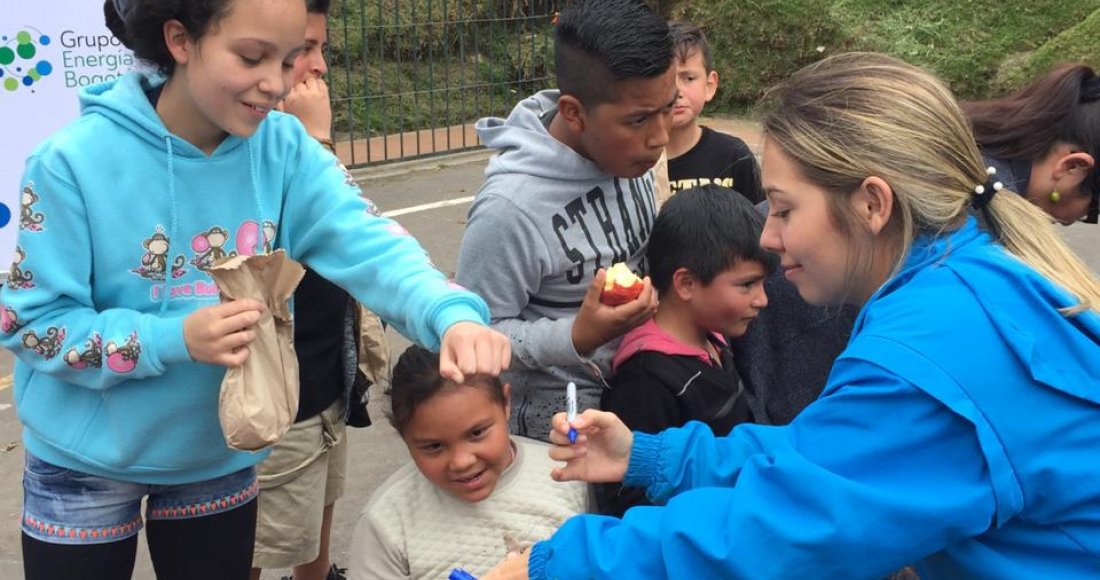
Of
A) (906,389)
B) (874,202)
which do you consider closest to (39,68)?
(874,202)

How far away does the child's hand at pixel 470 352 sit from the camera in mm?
2072

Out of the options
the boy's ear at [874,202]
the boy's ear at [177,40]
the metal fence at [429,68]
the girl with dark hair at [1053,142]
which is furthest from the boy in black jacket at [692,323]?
the metal fence at [429,68]

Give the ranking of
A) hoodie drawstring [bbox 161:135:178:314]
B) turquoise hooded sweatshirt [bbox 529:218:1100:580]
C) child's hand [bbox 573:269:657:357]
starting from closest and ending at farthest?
turquoise hooded sweatshirt [bbox 529:218:1100:580] < hoodie drawstring [bbox 161:135:178:314] < child's hand [bbox 573:269:657:357]

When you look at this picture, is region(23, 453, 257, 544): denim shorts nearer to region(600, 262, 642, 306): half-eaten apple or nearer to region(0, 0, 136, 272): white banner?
region(600, 262, 642, 306): half-eaten apple

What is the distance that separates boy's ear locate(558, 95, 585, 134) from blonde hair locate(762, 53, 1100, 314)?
34.1 inches

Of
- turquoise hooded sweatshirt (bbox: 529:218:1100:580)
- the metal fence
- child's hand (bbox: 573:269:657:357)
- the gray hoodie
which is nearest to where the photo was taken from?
turquoise hooded sweatshirt (bbox: 529:218:1100:580)

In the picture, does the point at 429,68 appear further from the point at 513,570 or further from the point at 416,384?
the point at 513,570

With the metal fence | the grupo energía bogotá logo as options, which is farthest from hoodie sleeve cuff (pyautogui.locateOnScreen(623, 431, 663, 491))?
the metal fence

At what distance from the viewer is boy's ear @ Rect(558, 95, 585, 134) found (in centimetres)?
291

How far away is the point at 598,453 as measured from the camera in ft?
8.03

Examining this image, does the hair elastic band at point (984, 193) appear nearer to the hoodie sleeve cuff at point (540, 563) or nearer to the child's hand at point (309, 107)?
the hoodie sleeve cuff at point (540, 563)

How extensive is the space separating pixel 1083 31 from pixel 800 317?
807 centimetres

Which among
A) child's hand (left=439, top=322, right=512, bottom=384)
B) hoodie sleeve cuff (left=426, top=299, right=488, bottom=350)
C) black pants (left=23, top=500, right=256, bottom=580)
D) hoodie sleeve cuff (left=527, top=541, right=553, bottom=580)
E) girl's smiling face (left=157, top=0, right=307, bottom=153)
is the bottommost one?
black pants (left=23, top=500, right=256, bottom=580)

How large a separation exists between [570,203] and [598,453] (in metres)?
0.71
